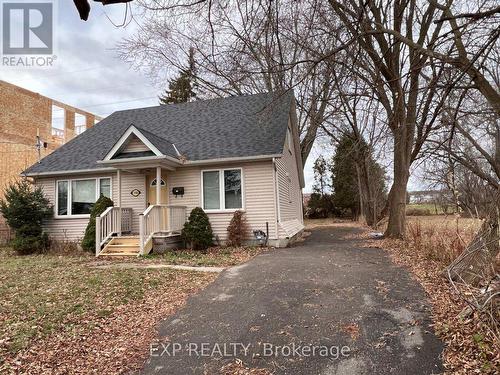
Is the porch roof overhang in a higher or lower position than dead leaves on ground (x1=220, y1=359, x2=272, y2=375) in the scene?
higher

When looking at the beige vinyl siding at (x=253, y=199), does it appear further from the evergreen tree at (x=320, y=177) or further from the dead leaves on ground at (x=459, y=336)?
the evergreen tree at (x=320, y=177)

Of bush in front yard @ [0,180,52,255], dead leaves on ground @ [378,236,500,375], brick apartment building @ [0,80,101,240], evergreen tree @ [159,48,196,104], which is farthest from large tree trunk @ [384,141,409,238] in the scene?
brick apartment building @ [0,80,101,240]

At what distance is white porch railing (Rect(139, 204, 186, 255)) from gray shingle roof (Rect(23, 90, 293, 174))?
1.89 m

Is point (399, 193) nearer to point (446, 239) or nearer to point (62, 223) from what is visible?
point (446, 239)

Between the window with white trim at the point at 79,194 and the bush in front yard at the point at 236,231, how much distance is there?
17.4ft

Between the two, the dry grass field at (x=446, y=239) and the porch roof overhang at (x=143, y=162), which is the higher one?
the porch roof overhang at (x=143, y=162)

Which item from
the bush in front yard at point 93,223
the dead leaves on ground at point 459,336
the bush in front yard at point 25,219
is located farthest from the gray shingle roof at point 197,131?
the dead leaves on ground at point 459,336

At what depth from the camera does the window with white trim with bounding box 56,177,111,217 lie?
46.3 ft

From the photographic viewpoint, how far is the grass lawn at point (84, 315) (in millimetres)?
4062

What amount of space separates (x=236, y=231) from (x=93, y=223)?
4.94 m

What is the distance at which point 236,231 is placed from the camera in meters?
12.1

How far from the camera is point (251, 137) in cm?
1346

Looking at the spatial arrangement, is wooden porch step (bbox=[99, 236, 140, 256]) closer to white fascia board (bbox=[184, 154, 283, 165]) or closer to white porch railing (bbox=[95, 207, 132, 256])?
white porch railing (bbox=[95, 207, 132, 256])

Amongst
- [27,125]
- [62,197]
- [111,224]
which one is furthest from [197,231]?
[27,125]
